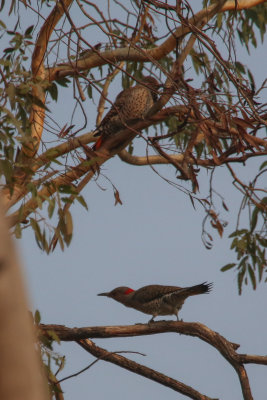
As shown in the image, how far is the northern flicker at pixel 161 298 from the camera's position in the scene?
712 centimetres

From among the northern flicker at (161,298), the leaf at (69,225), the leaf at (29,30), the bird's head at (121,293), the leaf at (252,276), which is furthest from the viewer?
the bird's head at (121,293)

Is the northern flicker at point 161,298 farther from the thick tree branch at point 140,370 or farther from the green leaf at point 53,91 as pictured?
the green leaf at point 53,91

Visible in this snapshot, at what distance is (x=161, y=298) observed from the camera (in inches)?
287

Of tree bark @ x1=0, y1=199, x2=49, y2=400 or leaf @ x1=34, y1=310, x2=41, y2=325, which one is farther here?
leaf @ x1=34, y1=310, x2=41, y2=325

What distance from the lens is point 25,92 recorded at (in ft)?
14.3

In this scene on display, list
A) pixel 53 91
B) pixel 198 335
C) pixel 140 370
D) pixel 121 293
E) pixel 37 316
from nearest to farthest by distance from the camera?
pixel 37 316 → pixel 140 370 → pixel 198 335 → pixel 53 91 → pixel 121 293

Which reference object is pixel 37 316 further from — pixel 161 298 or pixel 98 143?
pixel 161 298

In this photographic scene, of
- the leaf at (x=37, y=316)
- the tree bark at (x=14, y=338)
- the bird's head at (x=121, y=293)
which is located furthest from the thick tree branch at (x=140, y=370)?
the tree bark at (x=14, y=338)

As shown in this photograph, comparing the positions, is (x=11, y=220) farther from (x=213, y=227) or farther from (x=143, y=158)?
(x=143, y=158)

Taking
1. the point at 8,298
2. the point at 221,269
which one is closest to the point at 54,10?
the point at 221,269

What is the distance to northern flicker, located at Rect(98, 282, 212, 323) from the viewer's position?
7125 mm

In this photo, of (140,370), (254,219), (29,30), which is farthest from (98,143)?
(140,370)

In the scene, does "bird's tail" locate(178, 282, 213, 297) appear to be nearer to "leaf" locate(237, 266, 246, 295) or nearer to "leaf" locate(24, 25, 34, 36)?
"leaf" locate(237, 266, 246, 295)

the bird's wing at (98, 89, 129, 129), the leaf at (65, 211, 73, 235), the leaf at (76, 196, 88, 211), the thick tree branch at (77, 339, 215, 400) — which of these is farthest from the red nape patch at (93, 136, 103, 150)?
the leaf at (76, 196, 88, 211)
